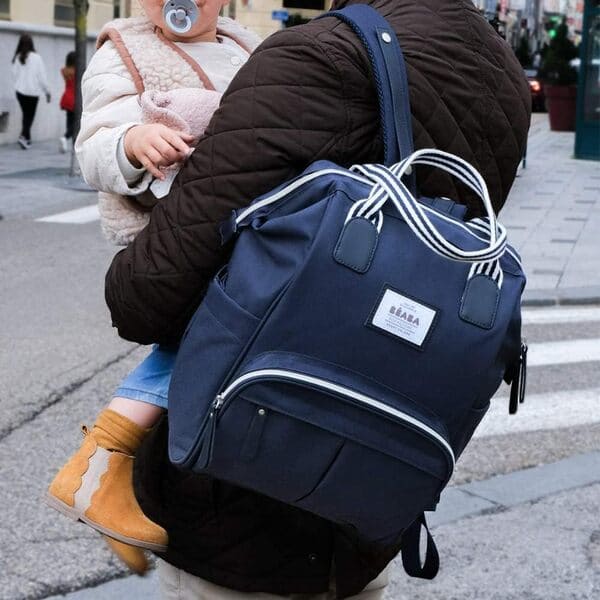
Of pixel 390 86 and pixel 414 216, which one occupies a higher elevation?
pixel 390 86

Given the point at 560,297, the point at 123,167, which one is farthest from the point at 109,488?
the point at 560,297

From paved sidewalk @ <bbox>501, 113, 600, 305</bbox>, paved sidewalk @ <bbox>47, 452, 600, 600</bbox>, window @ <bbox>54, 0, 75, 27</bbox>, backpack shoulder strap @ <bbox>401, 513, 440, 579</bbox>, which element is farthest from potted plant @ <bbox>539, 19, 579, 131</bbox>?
backpack shoulder strap @ <bbox>401, 513, 440, 579</bbox>

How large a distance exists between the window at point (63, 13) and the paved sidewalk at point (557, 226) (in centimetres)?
905

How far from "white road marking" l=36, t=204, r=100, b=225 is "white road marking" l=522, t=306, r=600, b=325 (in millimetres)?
5012

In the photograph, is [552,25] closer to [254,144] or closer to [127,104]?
[127,104]

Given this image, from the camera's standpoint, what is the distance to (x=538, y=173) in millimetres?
19062

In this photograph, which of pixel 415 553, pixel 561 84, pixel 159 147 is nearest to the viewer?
pixel 159 147

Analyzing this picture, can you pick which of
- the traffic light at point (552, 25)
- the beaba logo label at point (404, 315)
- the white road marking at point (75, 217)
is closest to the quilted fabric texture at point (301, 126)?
the beaba logo label at point (404, 315)

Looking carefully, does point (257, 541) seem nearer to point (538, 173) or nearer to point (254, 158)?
point (254, 158)

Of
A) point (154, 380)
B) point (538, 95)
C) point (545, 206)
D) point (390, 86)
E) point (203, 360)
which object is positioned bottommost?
point (538, 95)

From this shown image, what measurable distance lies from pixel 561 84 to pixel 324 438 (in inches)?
1038

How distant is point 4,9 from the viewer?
2183 centimetres

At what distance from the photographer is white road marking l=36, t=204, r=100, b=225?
40.8 ft

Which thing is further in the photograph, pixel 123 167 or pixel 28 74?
pixel 28 74
